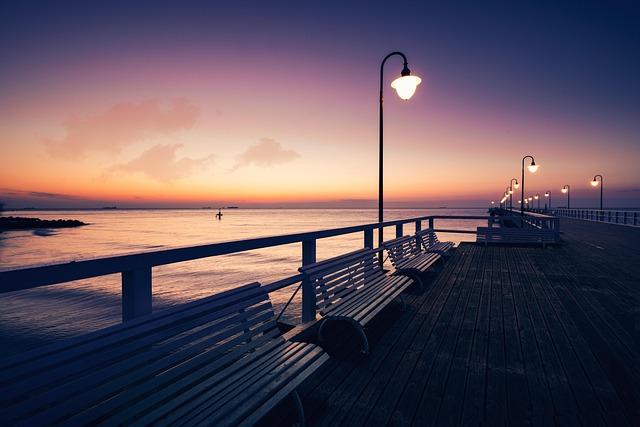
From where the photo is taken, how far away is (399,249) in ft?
19.8

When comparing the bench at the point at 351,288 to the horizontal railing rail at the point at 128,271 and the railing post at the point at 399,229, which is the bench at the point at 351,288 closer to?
the horizontal railing rail at the point at 128,271

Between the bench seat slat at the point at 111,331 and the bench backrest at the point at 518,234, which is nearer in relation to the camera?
the bench seat slat at the point at 111,331

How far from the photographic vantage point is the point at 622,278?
22.1 ft

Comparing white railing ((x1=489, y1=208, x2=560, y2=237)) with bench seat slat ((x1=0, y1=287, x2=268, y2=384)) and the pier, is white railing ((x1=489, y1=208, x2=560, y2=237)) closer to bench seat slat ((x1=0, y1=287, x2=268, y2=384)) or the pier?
the pier

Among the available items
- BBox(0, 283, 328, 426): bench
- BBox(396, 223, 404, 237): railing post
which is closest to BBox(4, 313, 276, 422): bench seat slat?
BBox(0, 283, 328, 426): bench

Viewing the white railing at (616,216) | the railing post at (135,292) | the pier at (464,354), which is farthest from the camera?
the white railing at (616,216)

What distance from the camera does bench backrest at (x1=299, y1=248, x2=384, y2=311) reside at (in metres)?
3.35

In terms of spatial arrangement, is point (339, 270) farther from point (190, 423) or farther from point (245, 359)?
point (190, 423)

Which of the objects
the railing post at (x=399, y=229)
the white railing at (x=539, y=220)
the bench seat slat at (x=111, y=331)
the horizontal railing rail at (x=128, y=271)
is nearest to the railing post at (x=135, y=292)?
the horizontal railing rail at (x=128, y=271)

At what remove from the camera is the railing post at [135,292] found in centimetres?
201

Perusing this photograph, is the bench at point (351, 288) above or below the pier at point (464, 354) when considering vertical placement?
above

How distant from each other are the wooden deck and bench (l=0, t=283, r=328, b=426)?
0.61m

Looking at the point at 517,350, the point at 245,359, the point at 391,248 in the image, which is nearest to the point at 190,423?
the point at 245,359

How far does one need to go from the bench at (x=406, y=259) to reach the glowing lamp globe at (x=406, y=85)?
2578 mm
